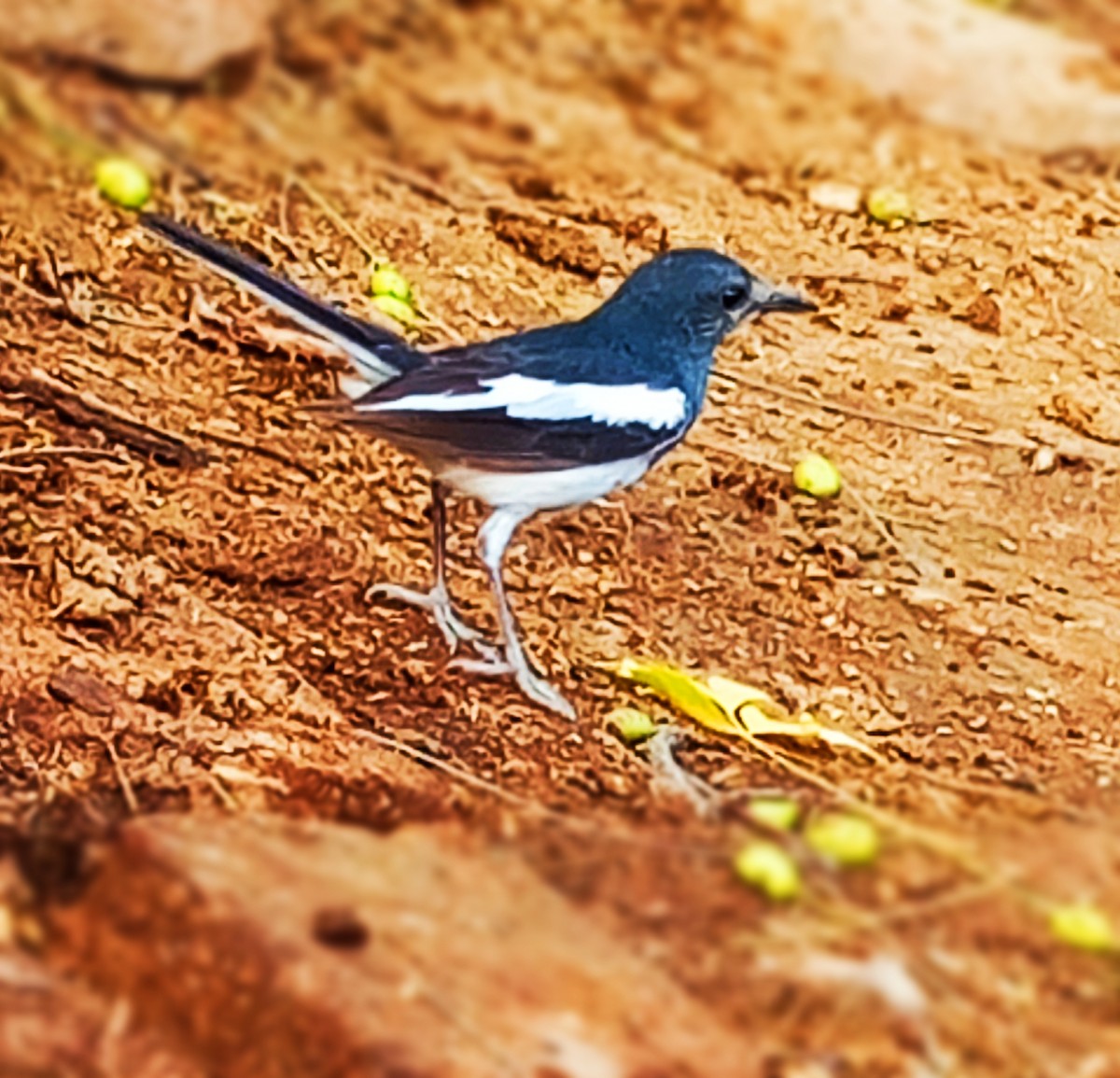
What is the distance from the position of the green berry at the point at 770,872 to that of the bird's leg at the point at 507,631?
1.47 m

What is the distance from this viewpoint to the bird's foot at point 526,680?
4129mm

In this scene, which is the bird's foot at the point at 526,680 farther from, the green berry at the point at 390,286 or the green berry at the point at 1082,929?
the green berry at the point at 1082,929

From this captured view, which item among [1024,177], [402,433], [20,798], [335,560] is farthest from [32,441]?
[1024,177]

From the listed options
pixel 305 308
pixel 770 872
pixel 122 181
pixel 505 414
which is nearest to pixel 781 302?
pixel 505 414

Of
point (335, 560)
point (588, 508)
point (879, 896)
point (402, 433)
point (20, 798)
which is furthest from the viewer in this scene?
point (588, 508)

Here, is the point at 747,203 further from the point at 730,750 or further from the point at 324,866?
the point at 324,866

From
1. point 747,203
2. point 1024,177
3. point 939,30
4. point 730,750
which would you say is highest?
point 939,30

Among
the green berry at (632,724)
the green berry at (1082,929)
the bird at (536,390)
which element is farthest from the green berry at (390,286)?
the green berry at (1082,929)

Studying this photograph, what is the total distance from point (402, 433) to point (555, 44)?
1244 mm

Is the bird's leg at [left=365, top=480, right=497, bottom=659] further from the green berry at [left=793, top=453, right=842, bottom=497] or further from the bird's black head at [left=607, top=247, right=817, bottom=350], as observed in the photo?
the green berry at [left=793, top=453, right=842, bottom=497]

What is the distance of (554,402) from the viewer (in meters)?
3.84

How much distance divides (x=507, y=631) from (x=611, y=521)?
2.59 ft

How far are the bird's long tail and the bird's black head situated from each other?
21.2 inches

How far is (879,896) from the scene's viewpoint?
2.61m
